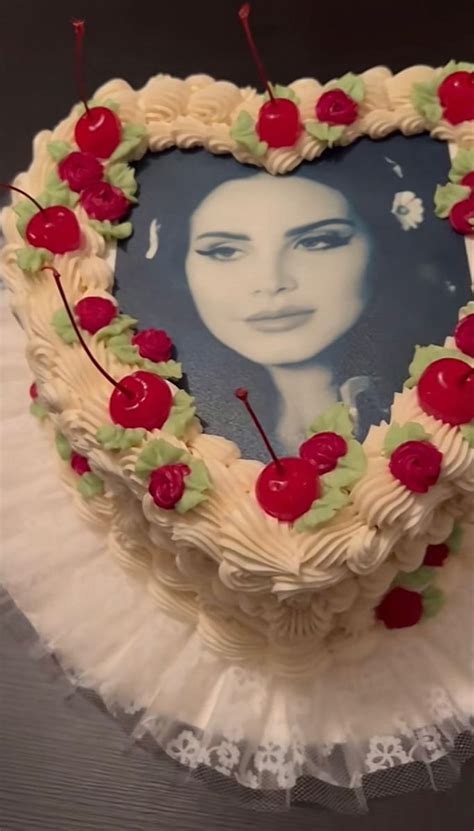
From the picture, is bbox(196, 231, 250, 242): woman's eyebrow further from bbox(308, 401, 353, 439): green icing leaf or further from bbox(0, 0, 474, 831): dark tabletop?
bbox(0, 0, 474, 831): dark tabletop

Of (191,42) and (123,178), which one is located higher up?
(191,42)

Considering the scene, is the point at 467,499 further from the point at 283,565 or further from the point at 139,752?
the point at 139,752

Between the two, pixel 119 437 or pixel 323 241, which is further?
pixel 323 241

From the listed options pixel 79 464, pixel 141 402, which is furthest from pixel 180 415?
pixel 79 464

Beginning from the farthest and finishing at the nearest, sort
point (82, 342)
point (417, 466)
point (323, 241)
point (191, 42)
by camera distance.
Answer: point (191, 42), point (323, 241), point (82, 342), point (417, 466)

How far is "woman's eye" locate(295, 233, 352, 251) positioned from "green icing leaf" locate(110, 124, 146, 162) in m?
0.28

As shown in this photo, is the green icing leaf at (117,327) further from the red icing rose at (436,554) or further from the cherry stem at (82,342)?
the red icing rose at (436,554)

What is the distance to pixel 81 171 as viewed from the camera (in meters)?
1.47

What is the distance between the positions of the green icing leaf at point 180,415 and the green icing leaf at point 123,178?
13.0 inches

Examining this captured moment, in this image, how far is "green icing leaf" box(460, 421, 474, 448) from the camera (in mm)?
1245

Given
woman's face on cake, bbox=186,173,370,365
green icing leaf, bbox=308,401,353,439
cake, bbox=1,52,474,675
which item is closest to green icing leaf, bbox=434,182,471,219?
cake, bbox=1,52,474,675

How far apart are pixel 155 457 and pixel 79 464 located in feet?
0.91

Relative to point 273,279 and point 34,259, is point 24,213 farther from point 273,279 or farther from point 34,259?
point 273,279

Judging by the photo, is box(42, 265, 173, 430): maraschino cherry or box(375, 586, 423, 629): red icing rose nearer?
box(42, 265, 173, 430): maraschino cherry
